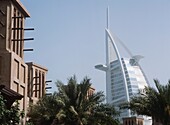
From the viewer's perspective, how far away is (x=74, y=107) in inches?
1502

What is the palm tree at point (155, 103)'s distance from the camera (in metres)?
36.3

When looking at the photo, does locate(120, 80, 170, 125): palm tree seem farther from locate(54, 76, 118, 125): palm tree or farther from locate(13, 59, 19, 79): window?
locate(13, 59, 19, 79): window

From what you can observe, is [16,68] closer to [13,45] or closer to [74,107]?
[13,45]

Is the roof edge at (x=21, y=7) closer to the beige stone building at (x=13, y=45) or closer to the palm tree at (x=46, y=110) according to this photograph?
the beige stone building at (x=13, y=45)

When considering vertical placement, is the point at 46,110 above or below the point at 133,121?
below

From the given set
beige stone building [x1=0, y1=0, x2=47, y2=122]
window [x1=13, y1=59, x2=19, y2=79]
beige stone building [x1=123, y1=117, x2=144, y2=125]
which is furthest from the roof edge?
beige stone building [x1=123, y1=117, x2=144, y2=125]

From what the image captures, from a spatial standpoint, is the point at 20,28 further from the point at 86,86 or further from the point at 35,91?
the point at 35,91

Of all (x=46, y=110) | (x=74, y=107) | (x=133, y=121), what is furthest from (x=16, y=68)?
(x=133, y=121)

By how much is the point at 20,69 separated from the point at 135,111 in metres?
10.4

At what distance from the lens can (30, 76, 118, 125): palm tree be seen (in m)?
37.8

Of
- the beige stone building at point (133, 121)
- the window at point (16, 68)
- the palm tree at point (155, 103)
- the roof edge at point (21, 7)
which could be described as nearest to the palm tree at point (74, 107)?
the palm tree at point (155, 103)

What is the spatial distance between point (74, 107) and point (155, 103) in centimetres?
638

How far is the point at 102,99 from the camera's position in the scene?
128 ft

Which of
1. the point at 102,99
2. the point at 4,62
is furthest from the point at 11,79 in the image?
the point at 102,99
